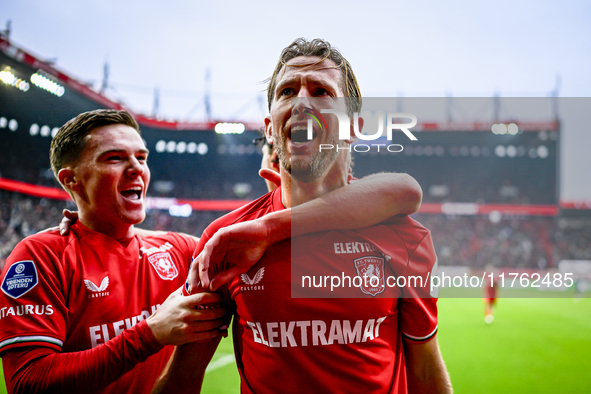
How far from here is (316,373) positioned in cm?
159

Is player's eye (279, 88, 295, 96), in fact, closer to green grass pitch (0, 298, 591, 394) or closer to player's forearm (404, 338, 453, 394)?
player's forearm (404, 338, 453, 394)

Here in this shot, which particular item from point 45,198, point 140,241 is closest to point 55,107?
point 45,198

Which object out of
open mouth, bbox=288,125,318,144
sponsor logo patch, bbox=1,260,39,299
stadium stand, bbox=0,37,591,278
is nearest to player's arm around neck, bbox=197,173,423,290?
open mouth, bbox=288,125,318,144

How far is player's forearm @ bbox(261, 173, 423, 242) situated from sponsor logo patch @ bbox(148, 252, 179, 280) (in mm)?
1300

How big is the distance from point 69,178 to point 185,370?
1.54 m

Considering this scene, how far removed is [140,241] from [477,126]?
2516 centimetres

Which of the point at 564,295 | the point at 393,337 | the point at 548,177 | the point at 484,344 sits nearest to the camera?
the point at 393,337

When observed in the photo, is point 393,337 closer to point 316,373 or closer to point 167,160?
point 316,373

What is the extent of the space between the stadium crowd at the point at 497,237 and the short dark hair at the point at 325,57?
24.8m

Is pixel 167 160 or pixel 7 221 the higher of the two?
pixel 167 160

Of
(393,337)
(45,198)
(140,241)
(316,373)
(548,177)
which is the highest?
(548,177)

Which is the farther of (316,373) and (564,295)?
(564,295)

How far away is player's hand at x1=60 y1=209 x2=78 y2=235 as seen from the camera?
2385mm

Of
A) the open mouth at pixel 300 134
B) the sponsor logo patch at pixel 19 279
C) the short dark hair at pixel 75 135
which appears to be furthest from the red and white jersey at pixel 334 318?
the short dark hair at pixel 75 135
